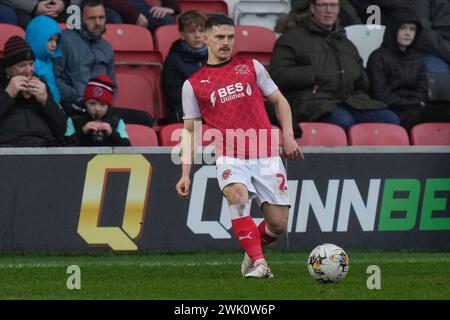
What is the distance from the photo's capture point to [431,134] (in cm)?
1466

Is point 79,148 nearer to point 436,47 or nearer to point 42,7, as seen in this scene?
point 42,7

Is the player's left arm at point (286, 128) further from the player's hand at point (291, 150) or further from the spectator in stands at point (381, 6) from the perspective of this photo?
the spectator in stands at point (381, 6)

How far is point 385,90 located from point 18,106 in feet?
15.4

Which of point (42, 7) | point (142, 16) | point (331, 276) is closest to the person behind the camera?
point (331, 276)

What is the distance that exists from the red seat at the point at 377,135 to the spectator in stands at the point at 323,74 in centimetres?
16

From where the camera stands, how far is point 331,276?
28.9ft

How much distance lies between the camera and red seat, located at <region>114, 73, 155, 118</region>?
47.4ft

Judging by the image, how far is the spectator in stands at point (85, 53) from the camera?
13.7 m

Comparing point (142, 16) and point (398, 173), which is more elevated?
point (142, 16)

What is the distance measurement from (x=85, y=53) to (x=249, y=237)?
502cm

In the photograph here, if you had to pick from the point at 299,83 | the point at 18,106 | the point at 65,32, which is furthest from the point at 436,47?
the point at 18,106

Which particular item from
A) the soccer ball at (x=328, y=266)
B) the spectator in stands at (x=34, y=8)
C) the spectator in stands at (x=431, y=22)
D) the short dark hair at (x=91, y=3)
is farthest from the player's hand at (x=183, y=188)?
the spectator in stands at (x=431, y=22)

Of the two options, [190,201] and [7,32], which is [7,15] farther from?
[190,201]

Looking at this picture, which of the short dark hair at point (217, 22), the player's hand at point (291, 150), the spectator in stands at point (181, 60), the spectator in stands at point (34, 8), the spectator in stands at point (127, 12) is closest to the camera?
the player's hand at point (291, 150)
